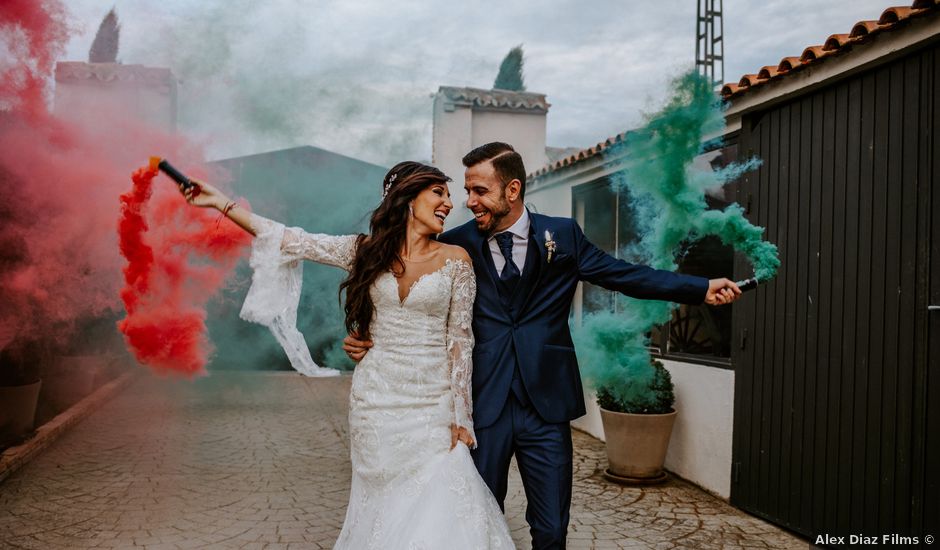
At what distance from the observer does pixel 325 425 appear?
9.52 meters

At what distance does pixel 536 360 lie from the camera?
3330 millimetres

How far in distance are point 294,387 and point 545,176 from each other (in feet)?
22.1

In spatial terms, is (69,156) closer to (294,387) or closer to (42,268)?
(42,268)

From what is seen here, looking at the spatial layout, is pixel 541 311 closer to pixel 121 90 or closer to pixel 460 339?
pixel 460 339

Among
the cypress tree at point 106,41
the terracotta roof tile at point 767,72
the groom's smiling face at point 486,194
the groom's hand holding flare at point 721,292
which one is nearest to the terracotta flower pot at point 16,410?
the groom's smiling face at point 486,194

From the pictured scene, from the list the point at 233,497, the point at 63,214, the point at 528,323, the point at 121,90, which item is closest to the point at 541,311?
the point at 528,323

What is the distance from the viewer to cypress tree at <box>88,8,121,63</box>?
1719 cm

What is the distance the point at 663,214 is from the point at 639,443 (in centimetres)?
210

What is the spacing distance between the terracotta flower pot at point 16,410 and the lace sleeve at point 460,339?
6203mm

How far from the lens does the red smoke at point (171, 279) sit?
677 centimetres

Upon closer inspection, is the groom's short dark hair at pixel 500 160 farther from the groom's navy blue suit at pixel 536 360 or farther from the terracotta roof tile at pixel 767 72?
the terracotta roof tile at pixel 767 72

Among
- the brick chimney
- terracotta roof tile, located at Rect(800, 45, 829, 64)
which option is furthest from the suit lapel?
the brick chimney

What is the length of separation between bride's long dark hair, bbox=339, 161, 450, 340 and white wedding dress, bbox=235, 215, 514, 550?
1.9 inches

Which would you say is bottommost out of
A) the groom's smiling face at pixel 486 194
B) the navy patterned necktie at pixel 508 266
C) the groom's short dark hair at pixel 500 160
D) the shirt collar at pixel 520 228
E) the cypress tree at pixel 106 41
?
the navy patterned necktie at pixel 508 266
